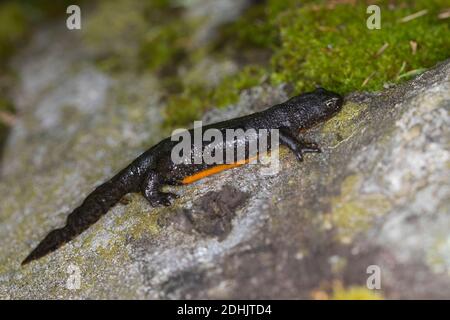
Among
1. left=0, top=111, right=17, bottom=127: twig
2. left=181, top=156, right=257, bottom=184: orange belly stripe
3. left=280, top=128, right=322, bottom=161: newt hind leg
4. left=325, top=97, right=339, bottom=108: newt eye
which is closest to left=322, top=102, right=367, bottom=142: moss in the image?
left=325, top=97, right=339, bottom=108: newt eye

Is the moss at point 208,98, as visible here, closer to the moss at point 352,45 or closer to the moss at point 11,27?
the moss at point 352,45

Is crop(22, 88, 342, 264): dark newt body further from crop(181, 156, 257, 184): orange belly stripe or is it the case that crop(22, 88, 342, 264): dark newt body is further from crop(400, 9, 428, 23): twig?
crop(400, 9, 428, 23): twig

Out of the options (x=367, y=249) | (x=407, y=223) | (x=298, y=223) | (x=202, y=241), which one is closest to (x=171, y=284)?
(x=202, y=241)

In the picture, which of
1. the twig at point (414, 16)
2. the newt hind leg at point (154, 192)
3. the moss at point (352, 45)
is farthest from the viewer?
the twig at point (414, 16)

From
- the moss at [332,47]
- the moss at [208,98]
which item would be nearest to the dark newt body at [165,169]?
the moss at [332,47]

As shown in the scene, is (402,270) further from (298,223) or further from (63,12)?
(63,12)

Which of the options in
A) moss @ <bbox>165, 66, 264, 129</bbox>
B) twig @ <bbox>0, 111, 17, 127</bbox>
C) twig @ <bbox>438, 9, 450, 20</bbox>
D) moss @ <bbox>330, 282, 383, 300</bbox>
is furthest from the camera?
twig @ <bbox>0, 111, 17, 127</bbox>
